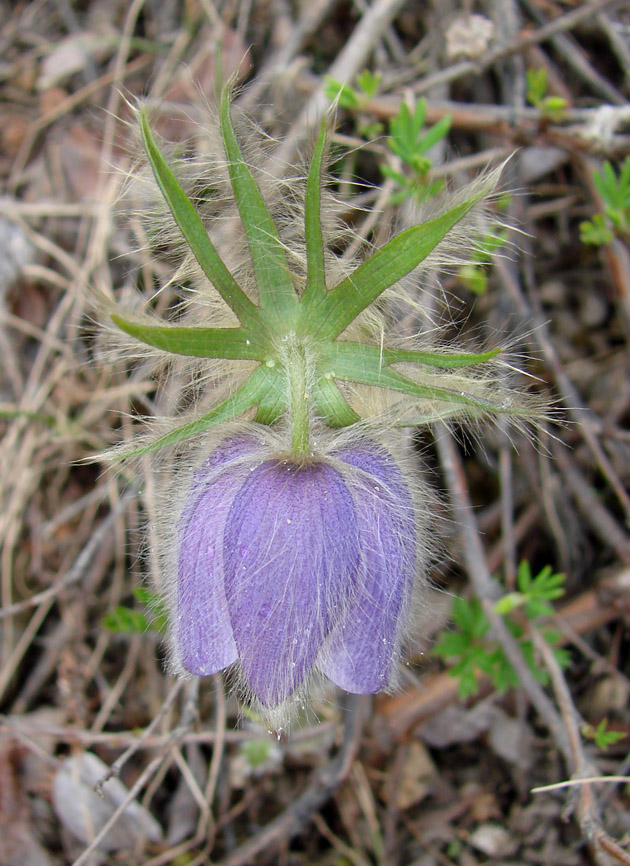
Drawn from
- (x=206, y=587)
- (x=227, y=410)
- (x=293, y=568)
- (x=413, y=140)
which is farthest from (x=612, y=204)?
(x=206, y=587)

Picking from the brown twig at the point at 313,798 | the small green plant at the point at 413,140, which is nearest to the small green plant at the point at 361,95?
the small green plant at the point at 413,140

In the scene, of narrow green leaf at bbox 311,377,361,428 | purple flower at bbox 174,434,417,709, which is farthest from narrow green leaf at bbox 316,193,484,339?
purple flower at bbox 174,434,417,709

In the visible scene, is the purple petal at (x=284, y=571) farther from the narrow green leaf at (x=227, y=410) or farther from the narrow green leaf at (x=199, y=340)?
the narrow green leaf at (x=199, y=340)

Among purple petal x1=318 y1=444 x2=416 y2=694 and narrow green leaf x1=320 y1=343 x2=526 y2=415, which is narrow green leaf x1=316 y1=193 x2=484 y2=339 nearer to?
narrow green leaf x1=320 y1=343 x2=526 y2=415

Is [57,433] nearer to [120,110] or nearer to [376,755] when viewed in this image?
[120,110]

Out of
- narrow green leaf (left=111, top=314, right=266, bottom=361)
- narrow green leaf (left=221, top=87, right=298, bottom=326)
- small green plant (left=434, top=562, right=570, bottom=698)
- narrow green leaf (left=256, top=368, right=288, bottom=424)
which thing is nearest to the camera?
narrow green leaf (left=111, top=314, right=266, bottom=361)

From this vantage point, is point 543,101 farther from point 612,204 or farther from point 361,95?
point 361,95
